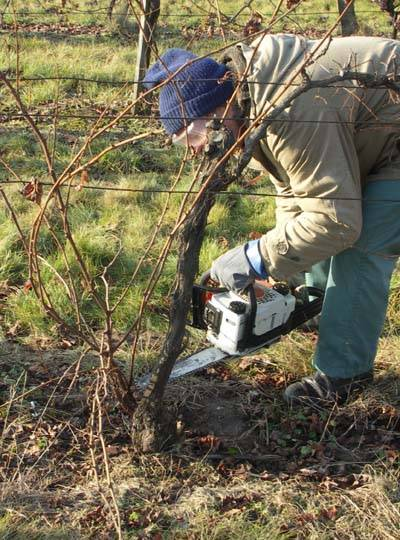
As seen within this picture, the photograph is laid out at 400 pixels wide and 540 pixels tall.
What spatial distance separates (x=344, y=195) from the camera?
8.70 feet

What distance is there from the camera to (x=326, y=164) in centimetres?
262

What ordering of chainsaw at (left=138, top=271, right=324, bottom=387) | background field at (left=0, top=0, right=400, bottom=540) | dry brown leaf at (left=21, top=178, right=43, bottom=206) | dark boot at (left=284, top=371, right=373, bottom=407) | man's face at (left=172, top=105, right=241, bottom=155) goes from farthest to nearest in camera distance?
dark boot at (left=284, top=371, right=373, bottom=407), chainsaw at (left=138, top=271, right=324, bottom=387), man's face at (left=172, top=105, right=241, bottom=155), background field at (left=0, top=0, right=400, bottom=540), dry brown leaf at (left=21, top=178, right=43, bottom=206)

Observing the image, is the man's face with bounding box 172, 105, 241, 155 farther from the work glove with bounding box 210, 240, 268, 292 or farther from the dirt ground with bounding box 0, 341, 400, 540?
the dirt ground with bounding box 0, 341, 400, 540

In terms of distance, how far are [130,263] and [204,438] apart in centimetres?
168

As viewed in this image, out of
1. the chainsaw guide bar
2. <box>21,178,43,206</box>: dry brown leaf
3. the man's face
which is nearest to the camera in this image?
<box>21,178,43,206</box>: dry brown leaf

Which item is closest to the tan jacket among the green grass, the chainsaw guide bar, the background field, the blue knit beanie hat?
the blue knit beanie hat

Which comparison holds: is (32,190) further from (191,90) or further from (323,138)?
(323,138)

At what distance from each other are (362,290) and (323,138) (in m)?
0.78

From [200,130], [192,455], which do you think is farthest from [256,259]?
[192,455]

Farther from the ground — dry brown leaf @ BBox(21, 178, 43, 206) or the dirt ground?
dry brown leaf @ BBox(21, 178, 43, 206)

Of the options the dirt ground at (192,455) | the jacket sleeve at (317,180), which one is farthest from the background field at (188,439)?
the jacket sleeve at (317,180)

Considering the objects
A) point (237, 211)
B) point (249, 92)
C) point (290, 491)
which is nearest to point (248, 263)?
point (249, 92)

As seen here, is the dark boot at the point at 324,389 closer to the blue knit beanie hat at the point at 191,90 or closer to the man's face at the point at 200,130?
the man's face at the point at 200,130

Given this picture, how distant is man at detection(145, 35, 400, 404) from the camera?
260 centimetres
